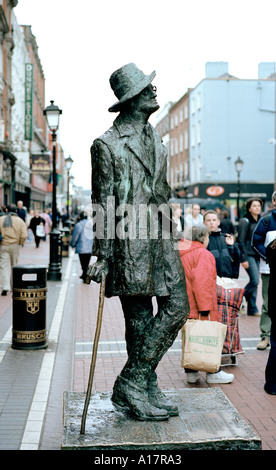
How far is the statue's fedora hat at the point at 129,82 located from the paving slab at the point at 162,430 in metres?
2.23

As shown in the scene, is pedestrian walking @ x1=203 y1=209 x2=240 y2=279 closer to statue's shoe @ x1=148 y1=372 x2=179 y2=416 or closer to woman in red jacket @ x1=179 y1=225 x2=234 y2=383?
woman in red jacket @ x1=179 y1=225 x2=234 y2=383

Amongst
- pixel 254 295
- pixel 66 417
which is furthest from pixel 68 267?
pixel 66 417

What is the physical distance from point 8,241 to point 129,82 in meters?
8.79

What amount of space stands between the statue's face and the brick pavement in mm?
2639

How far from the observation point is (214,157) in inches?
1877

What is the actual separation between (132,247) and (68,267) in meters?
15.6

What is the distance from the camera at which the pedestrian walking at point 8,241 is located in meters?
12.4

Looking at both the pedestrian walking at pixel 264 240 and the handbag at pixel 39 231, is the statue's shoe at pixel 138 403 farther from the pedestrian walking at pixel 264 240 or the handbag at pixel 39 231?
the handbag at pixel 39 231

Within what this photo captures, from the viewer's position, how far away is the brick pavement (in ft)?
16.0

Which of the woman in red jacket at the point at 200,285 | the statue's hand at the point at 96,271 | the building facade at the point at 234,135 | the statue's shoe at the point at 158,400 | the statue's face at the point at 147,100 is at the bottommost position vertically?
the statue's shoe at the point at 158,400

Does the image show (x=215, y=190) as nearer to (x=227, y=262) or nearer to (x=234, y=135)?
(x=234, y=135)

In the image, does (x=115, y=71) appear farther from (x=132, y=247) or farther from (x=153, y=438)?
(x=153, y=438)

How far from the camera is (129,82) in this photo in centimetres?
413

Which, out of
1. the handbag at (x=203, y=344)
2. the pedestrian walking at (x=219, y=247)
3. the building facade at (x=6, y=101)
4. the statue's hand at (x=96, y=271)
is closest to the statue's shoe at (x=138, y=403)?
the statue's hand at (x=96, y=271)
